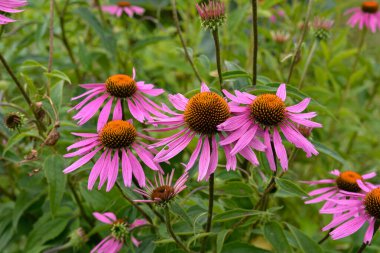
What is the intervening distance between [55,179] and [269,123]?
19.1 inches

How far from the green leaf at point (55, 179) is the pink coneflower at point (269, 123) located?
16.3 inches

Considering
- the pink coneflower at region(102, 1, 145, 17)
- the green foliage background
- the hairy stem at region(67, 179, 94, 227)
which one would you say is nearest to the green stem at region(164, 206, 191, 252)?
the green foliage background

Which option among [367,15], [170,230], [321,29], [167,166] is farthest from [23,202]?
[367,15]

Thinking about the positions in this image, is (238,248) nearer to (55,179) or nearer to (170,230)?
(170,230)

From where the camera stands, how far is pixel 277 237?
0.98 meters

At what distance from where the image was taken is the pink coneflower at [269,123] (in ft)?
2.68

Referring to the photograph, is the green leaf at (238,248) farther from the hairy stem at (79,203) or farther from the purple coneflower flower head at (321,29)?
the purple coneflower flower head at (321,29)

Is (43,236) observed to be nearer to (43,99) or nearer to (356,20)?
(43,99)

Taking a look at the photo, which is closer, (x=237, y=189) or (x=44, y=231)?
(x=237, y=189)

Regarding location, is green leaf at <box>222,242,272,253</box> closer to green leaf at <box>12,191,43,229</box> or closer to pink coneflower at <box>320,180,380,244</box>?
pink coneflower at <box>320,180,380,244</box>

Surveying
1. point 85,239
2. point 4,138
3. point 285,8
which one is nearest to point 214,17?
point 85,239

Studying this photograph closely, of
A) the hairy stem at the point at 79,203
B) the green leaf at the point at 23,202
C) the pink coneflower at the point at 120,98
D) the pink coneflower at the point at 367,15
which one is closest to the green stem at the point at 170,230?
the pink coneflower at the point at 120,98

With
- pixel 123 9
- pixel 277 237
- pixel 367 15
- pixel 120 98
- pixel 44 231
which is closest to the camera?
pixel 277 237

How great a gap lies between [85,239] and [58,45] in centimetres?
131
